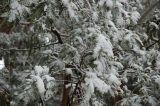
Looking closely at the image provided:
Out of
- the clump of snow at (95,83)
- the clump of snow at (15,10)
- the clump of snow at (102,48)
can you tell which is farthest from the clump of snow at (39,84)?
the clump of snow at (15,10)

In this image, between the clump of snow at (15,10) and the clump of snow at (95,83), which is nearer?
the clump of snow at (95,83)

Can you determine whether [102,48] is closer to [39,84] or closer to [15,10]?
[39,84]

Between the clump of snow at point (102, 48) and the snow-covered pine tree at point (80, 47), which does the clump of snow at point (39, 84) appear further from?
the clump of snow at point (102, 48)

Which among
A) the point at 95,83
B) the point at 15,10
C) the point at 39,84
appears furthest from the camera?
the point at 15,10

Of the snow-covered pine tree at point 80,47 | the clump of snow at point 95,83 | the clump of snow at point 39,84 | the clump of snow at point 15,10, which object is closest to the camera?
the clump of snow at point 39,84

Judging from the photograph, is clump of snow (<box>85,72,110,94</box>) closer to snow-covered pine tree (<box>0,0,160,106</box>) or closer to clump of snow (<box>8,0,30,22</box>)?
snow-covered pine tree (<box>0,0,160,106</box>)

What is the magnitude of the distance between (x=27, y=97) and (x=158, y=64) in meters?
3.26

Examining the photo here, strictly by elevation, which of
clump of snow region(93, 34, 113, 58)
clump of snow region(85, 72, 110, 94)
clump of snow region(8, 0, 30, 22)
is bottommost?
clump of snow region(85, 72, 110, 94)

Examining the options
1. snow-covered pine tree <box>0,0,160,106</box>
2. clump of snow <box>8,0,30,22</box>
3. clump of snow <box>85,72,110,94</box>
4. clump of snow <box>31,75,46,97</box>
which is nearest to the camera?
clump of snow <box>31,75,46,97</box>

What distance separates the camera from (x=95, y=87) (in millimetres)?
3768

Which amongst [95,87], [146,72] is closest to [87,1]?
[95,87]

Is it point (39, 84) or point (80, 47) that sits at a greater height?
point (80, 47)

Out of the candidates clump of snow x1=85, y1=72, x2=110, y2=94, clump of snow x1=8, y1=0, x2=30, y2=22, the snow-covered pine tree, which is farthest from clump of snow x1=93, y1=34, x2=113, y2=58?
clump of snow x1=8, y1=0, x2=30, y2=22

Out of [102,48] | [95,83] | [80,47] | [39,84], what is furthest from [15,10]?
[95,83]
